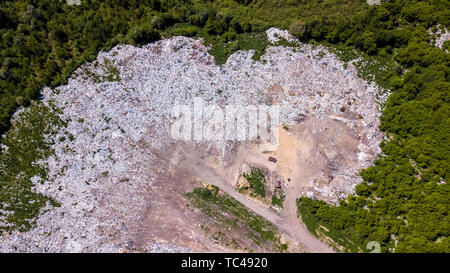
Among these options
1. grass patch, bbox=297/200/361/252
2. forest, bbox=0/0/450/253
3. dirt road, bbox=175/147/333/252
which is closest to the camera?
grass patch, bbox=297/200/361/252

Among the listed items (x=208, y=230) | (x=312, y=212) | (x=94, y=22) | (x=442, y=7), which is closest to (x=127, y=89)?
(x=94, y=22)

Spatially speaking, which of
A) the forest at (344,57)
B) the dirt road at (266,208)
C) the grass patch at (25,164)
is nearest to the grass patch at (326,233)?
the forest at (344,57)

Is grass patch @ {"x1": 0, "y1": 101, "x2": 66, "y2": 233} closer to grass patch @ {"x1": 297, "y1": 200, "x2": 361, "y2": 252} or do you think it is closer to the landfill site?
the landfill site

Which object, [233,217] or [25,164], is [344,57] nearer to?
[233,217]

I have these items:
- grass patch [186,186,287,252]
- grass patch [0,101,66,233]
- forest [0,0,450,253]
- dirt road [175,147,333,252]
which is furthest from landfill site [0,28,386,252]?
forest [0,0,450,253]

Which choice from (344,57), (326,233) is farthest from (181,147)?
(344,57)
